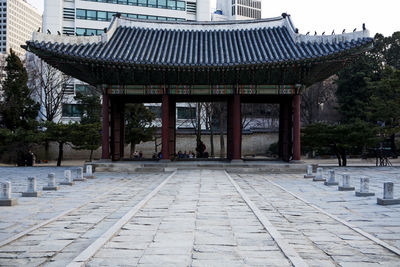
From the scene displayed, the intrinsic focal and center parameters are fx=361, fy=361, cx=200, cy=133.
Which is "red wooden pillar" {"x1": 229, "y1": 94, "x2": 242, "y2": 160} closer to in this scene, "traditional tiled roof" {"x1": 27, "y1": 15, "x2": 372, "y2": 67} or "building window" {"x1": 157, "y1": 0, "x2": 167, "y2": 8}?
"traditional tiled roof" {"x1": 27, "y1": 15, "x2": 372, "y2": 67}

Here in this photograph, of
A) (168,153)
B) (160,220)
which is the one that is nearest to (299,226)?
(160,220)

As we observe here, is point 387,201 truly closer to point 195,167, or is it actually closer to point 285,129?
point 195,167

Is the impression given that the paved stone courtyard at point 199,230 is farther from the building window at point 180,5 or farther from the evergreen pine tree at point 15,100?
the building window at point 180,5

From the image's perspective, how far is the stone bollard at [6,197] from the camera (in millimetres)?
9539

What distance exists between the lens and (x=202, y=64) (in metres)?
18.6

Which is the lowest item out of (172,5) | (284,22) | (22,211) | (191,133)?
(22,211)

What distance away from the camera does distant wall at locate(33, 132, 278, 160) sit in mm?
38031

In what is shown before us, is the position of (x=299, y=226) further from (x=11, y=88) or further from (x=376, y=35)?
(x=376, y=35)

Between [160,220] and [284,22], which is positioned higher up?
[284,22]

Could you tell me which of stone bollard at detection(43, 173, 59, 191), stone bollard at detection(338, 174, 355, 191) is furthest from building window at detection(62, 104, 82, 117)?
stone bollard at detection(338, 174, 355, 191)

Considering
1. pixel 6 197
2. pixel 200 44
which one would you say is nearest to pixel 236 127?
pixel 200 44

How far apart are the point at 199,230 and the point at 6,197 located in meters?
6.08

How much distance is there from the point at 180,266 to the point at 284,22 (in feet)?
68.8

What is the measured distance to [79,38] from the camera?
66.1ft
